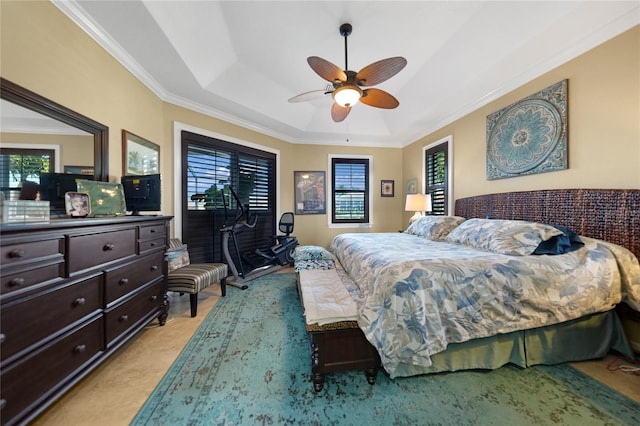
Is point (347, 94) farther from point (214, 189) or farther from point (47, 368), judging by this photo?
point (47, 368)

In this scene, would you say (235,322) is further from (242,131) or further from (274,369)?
(242,131)

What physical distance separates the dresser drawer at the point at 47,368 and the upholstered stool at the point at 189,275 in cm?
91

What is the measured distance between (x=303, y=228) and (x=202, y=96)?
3.02 m

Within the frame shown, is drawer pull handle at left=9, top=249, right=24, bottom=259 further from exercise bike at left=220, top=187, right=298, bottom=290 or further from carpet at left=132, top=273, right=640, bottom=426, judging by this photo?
exercise bike at left=220, top=187, right=298, bottom=290

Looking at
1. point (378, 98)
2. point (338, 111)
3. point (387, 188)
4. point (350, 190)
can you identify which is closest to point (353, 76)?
point (378, 98)

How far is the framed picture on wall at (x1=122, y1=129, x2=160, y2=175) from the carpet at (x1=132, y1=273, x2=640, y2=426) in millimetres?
2053

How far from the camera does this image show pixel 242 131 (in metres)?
4.09

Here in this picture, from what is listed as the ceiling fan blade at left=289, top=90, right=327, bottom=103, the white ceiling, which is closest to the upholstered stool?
the white ceiling

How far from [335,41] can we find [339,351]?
3.02m

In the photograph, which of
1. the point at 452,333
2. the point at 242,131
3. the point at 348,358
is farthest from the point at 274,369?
the point at 242,131

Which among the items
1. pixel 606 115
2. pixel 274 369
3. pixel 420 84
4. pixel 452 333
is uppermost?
pixel 420 84

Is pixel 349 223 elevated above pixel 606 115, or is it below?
below

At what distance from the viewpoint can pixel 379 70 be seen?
2.07 m

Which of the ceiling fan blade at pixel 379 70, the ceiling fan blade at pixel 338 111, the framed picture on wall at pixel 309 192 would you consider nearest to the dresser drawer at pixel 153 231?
the ceiling fan blade at pixel 338 111
